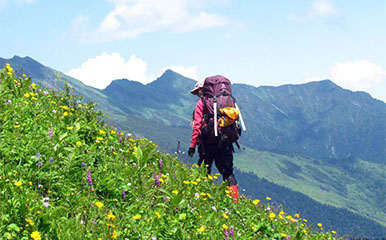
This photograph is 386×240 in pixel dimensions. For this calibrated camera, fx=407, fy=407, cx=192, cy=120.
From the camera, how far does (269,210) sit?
6.66 m

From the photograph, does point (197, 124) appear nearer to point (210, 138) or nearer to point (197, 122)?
point (197, 122)

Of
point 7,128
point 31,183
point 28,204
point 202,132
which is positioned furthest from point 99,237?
point 202,132

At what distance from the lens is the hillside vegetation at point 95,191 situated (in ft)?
13.5

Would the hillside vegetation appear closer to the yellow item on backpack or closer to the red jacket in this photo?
the red jacket

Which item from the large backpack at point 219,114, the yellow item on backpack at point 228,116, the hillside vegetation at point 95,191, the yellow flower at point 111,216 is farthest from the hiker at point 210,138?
the yellow flower at point 111,216

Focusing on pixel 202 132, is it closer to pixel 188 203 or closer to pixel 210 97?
pixel 210 97

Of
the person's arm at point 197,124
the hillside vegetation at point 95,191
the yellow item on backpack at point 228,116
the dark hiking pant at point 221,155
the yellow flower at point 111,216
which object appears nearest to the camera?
the hillside vegetation at point 95,191

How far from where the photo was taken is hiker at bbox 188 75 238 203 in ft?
28.6

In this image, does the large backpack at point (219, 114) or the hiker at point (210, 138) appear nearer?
the large backpack at point (219, 114)

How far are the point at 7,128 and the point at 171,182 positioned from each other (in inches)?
101

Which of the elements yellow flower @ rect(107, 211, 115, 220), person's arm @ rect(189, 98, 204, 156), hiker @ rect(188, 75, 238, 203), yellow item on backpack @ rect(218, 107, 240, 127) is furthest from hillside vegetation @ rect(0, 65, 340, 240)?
yellow item on backpack @ rect(218, 107, 240, 127)

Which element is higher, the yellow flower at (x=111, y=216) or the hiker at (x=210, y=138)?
the hiker at (x=210, y=138)

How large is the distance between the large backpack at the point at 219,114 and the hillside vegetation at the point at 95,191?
3.66 feet

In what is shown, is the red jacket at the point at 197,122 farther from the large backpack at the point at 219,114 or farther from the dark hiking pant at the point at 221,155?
the dark hiking pant at the point at 221,155
